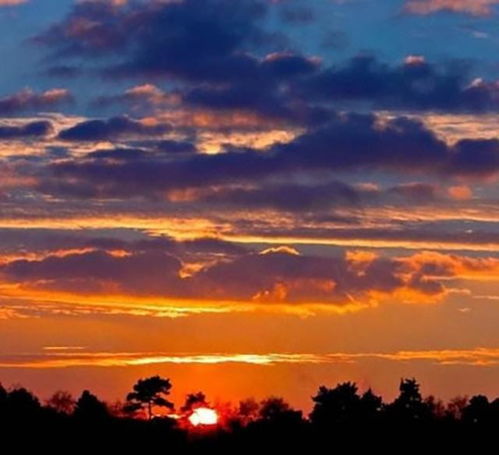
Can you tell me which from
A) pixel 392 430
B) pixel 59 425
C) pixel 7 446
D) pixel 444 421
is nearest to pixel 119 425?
pixel 59 425

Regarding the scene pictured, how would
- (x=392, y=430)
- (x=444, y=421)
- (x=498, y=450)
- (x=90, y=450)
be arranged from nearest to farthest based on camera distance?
(x=90, y=450) → (x=498, y=450) → (x=392, y=430) → (x=444, y=421)

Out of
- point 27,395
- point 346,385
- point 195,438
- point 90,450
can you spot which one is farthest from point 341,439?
point 346,385

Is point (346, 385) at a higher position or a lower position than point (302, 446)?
higher

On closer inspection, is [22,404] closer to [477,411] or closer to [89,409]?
[89,409]

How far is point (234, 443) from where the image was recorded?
112750mm

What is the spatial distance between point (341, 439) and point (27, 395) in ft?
116

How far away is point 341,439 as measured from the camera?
4355 inches

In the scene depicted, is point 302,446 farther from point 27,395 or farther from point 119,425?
point 27,395

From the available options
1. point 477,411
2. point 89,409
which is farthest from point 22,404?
point 477,411

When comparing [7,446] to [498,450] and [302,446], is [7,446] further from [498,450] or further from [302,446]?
[498,450]

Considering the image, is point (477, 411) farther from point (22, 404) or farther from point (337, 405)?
point (22, 404)

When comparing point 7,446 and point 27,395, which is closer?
point 7,446

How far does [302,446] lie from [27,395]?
3554 centimetres

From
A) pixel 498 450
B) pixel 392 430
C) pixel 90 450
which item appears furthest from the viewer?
pixel 392 430
